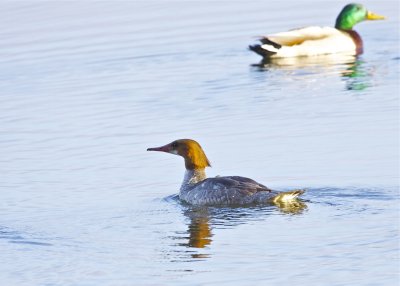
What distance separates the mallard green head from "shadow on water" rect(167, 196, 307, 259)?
11.7 m

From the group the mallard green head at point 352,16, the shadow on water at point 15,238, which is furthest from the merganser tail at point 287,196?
the mallard green head at point 352,16

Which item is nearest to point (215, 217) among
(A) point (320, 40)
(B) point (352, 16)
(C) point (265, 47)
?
(C) point (265, 47)

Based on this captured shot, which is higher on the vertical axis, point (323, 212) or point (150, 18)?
point (150, 18)

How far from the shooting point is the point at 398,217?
462 inches

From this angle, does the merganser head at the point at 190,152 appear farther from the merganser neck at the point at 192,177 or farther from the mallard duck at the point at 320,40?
the mallard duck at the point at 320,40

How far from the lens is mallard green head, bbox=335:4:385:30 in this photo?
24.0 m

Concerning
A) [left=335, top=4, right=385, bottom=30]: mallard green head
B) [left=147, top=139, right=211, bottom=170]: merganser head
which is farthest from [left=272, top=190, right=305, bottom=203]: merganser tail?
[left=335, top=4, right=385, bottom=30]: mallard green head

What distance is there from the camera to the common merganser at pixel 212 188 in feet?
41.8

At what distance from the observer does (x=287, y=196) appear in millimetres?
12555

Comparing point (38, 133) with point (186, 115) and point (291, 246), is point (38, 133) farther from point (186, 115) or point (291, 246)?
point (291, 246)

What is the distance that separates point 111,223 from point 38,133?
15.6ft

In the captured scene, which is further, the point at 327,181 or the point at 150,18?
the point at 150,18

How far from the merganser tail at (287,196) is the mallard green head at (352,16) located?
11836mm

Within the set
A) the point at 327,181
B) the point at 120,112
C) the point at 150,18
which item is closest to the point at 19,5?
the point at 150,18
